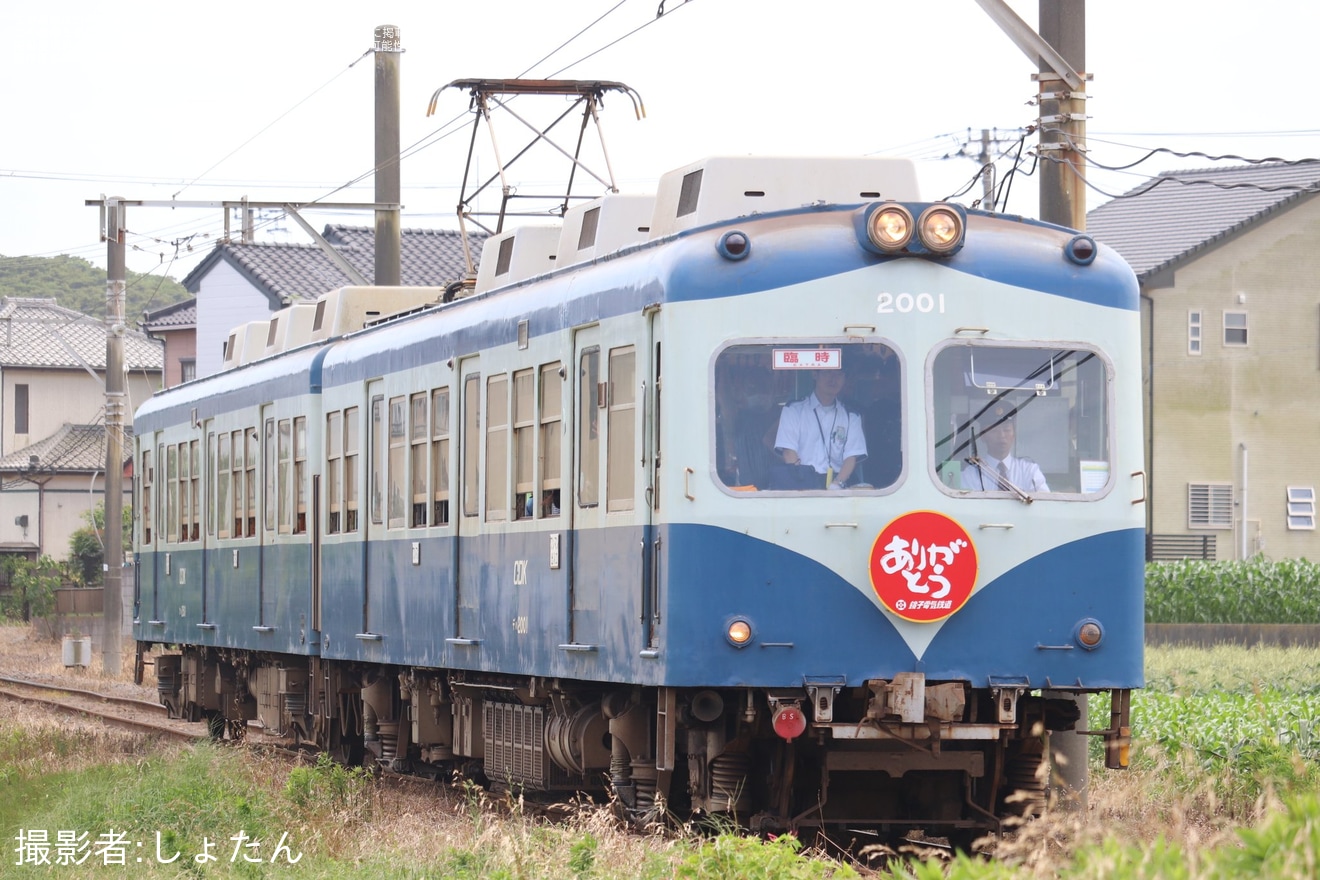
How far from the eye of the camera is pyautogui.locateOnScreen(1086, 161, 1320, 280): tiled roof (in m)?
41.0

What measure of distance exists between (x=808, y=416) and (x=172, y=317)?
4288 centimetres

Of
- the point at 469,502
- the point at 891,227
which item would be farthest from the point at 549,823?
the point at 891,227

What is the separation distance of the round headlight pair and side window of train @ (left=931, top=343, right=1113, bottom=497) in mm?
504

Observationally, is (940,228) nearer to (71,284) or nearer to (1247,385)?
(1247,385)

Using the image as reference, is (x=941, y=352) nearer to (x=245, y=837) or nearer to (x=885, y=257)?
(x=885, y=257)

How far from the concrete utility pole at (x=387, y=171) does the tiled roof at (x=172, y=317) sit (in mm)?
29646

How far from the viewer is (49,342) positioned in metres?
61.7

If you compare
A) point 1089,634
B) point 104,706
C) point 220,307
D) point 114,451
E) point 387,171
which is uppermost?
point 220,307

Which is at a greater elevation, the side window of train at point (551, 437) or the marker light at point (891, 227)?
the marker light at point (891, 227)

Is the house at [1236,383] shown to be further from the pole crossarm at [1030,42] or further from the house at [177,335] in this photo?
the pole crossarm at [1030,42]

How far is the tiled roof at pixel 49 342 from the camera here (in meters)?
60.4

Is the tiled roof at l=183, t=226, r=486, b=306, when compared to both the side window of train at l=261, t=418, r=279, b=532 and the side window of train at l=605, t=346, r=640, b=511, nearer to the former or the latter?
the side window of train at l=261, t=418, r=279, b=532

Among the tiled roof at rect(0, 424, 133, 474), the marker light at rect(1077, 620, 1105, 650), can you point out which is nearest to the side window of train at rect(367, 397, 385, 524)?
the marker light at rect(1077, 620, 1105, 650)

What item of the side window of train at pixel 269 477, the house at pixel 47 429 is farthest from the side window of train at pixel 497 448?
the house at pixel 47 429
